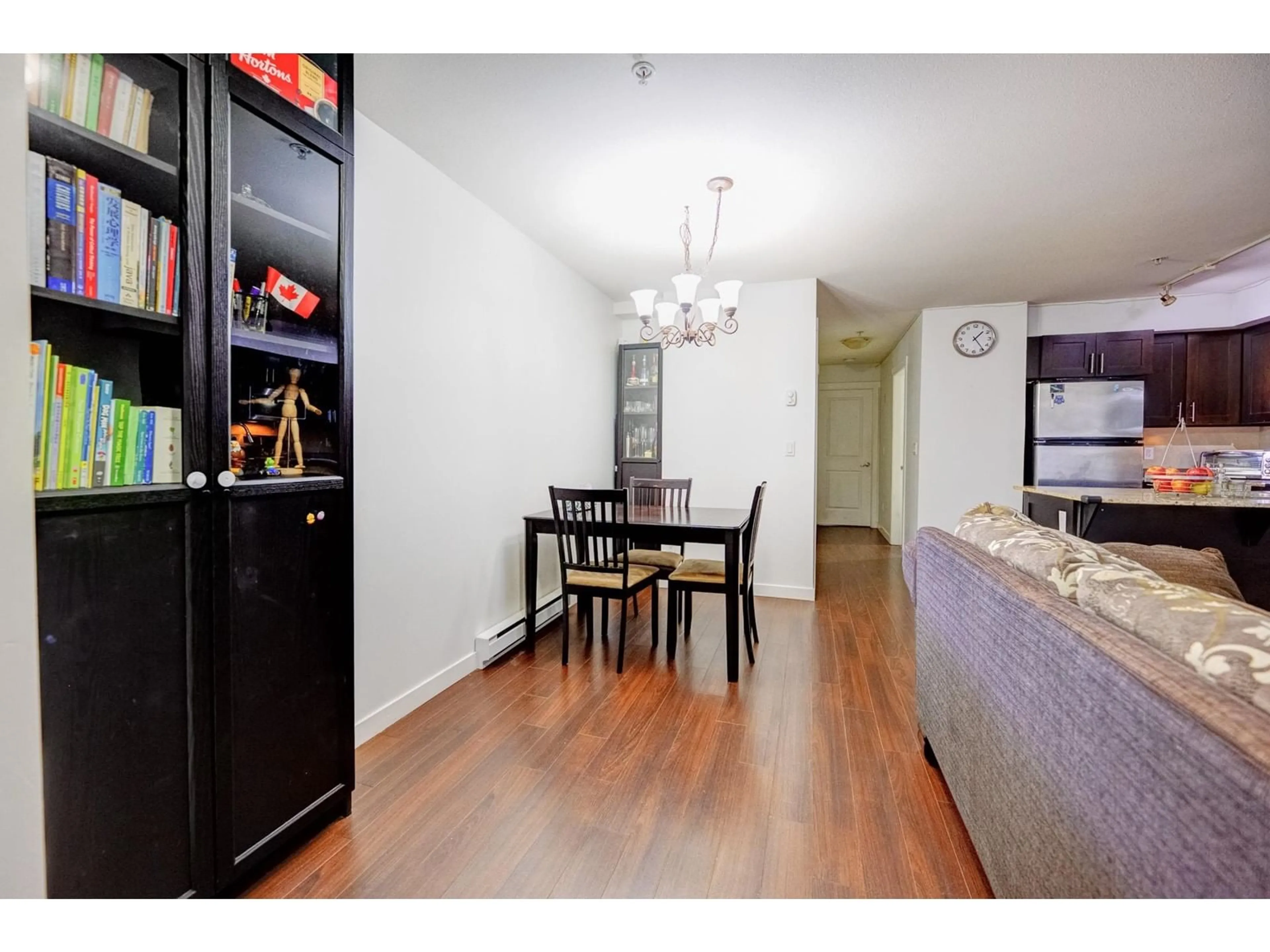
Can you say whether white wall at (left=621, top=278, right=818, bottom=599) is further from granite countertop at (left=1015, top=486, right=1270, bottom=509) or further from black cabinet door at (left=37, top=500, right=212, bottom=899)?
black cabinet door at (left=37, top=500, right=212, bottom=899)

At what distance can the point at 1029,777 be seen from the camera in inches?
41.4

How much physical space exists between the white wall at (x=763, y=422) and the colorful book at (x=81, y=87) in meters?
3.68

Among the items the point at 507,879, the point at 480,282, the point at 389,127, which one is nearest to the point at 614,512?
the point at 480,282

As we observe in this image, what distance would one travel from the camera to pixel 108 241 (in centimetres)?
106

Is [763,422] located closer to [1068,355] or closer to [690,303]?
[690,303]

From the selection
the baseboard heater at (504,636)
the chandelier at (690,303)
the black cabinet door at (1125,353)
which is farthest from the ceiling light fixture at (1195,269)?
the baseboard heater at (504,636)

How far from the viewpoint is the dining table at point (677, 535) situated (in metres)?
2.62

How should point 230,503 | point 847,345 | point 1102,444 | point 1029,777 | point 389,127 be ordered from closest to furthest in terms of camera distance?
point 1029,777, point 230,503, point 389,127, point 1102,444, point 847,345

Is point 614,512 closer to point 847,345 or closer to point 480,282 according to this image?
point 480,282

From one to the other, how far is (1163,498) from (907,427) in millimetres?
2931

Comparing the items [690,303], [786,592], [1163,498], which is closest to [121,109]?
[690,303]

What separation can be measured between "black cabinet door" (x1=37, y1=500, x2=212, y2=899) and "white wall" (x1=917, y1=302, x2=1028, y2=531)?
5.28 m

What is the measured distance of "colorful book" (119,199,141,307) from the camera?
1075 mm
